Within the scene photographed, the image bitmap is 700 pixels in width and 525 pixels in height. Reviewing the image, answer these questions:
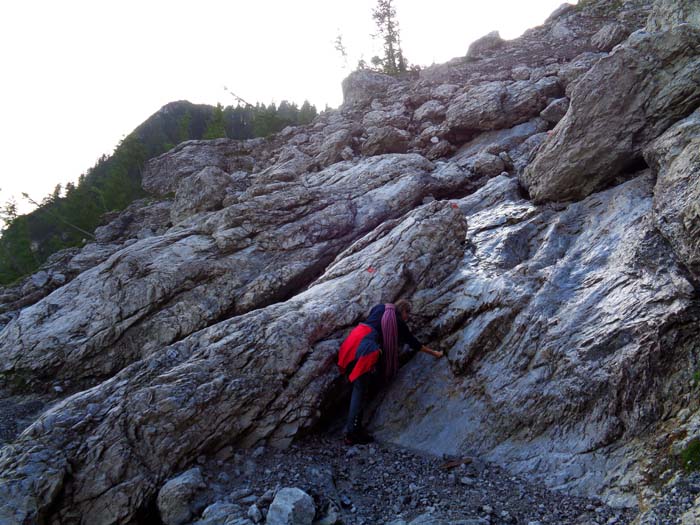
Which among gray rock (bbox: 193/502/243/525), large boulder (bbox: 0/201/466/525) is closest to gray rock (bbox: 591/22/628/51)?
large boulder (bbox: 0/201/466/525)

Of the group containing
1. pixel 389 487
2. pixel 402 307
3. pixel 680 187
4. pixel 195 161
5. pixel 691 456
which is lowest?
pixel 389 487

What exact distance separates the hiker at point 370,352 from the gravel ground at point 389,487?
63 cm

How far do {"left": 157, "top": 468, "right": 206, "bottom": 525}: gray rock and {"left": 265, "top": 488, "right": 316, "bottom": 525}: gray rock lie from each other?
1683 millimetres

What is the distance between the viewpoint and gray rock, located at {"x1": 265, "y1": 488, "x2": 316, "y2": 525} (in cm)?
630

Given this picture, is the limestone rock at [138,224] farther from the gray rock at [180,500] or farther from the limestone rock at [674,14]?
the limestone rock at [674,14]

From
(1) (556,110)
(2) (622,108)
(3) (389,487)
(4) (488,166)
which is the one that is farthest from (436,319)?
(1) (556,110)

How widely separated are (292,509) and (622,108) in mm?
13649

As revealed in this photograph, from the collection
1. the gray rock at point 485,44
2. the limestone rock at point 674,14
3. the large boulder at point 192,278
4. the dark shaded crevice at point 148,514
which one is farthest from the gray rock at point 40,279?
the gray rock at point 485,44

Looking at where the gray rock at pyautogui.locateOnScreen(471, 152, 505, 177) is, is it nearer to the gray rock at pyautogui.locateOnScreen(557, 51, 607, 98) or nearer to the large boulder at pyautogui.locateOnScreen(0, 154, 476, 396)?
the large boulder at pyautogui.locateOnScreen(0, 154, 476, 396)

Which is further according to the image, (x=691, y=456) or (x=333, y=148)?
(x=333, y=148)

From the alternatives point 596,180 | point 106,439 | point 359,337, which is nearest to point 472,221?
point 596,180

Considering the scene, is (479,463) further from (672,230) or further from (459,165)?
(459,165)

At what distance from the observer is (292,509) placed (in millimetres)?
6402

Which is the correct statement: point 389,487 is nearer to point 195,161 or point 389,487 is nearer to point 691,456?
point 691,456
